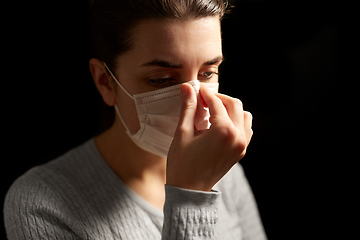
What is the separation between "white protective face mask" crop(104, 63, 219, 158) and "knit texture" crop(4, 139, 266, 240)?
230 mm

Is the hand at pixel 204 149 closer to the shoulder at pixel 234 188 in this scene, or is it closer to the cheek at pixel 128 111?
the cheek at pixel 128 111

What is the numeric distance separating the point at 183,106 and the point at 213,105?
95 mm

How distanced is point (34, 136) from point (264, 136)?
1.27m

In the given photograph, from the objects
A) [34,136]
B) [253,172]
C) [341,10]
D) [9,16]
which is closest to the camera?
[9,16]

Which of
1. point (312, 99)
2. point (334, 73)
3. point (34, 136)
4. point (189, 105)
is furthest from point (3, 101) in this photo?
point (334, 73)

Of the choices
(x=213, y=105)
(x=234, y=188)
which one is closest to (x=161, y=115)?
(x=213, y=105)

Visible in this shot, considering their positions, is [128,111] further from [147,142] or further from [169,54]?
[169,54]

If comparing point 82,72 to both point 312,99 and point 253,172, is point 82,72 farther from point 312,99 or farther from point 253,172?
point 312,99

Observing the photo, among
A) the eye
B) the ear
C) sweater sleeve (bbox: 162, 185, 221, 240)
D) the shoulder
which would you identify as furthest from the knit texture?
the eye

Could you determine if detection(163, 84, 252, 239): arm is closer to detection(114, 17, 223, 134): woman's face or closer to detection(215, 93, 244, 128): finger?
detection(215, 93, 244, 128): finger

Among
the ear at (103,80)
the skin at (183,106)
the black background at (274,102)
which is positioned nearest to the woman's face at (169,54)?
the skin at (183,106)

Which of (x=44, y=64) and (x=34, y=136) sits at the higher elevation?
(x=44, y=64)

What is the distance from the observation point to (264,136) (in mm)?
1917

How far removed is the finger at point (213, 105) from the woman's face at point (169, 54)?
79 millimetres
